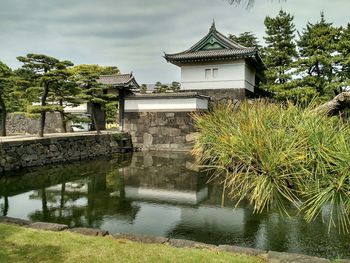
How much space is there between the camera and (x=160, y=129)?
17922mm

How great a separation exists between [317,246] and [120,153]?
13.1 metres

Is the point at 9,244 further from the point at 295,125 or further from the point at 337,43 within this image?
the point at 337,43

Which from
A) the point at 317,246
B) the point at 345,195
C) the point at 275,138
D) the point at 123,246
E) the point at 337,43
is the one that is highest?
the point at 337,43

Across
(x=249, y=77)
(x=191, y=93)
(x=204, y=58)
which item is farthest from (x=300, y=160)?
(x=249, y=77)

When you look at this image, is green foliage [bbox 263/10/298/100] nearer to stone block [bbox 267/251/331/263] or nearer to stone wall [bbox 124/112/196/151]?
stone wall [bbox 124/112/196/151]

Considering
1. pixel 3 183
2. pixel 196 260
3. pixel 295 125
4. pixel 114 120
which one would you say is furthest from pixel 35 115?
pixel 114 120

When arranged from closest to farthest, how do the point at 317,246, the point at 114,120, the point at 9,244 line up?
the point at 9,244 → the point at 317,246 → the point at 114,120

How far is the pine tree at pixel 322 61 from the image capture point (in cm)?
1733

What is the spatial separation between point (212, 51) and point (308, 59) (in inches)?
227

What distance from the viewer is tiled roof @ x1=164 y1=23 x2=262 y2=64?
1908 centimetres

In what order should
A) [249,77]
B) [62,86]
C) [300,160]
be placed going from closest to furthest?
[300,160] < [62,86] < [249,77]

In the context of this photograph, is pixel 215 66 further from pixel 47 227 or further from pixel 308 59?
pixel 47 227

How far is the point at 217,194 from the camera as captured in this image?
27.0 ft

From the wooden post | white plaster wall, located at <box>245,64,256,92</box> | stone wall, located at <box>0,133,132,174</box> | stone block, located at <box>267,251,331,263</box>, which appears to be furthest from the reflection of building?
white plaster wall, located at <box>245,64,256,92</box>
